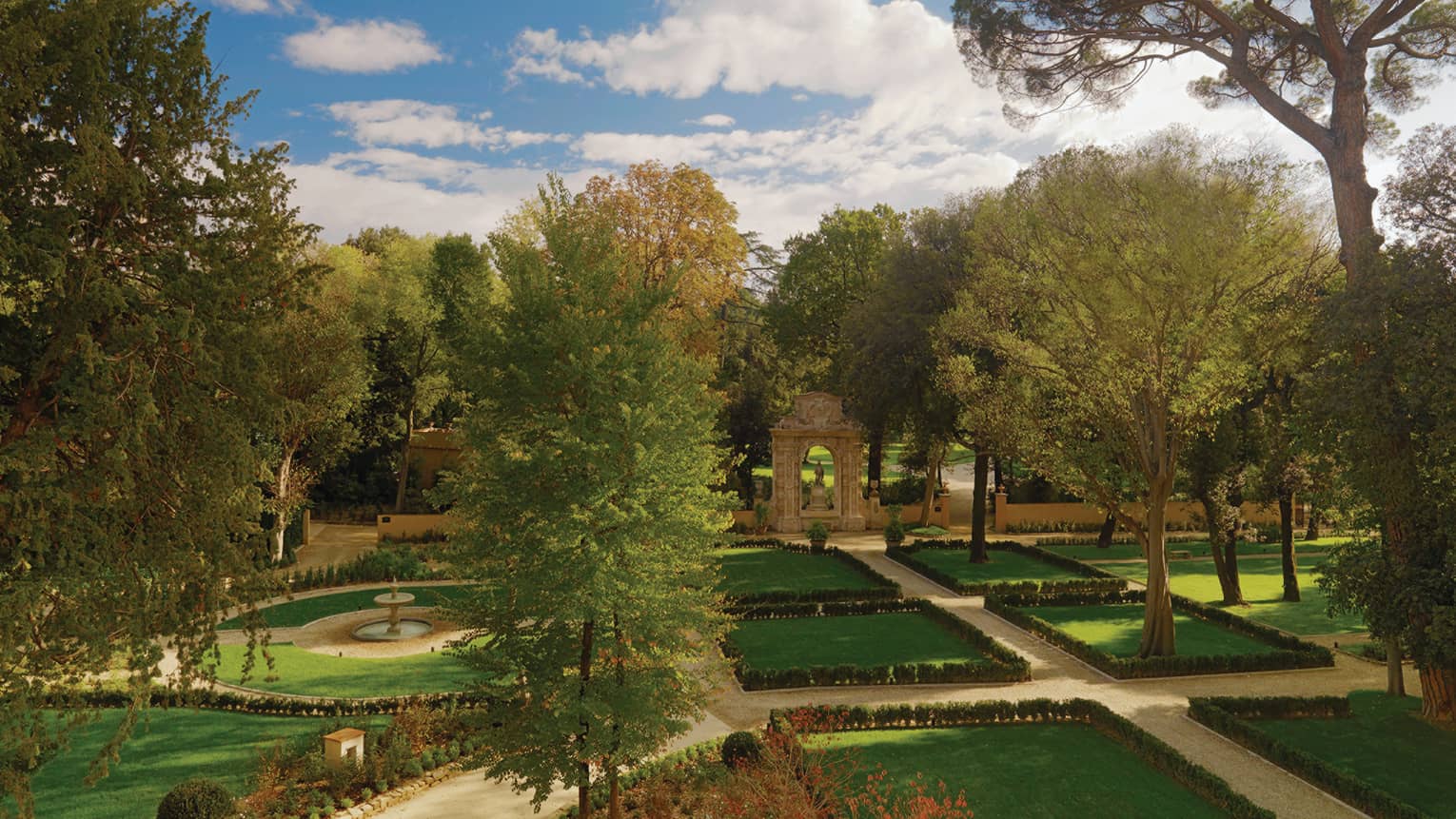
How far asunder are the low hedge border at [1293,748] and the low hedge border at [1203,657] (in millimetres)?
2526

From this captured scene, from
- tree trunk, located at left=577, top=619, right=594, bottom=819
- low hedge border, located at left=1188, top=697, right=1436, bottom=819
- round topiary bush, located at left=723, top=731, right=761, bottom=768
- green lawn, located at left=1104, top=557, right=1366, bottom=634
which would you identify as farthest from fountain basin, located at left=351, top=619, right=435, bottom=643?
green lawn, located at left=1104, top=557, right=1366, bottom=634

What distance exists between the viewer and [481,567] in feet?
38.0

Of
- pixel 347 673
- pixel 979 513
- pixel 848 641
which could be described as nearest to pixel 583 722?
pixel 347 673

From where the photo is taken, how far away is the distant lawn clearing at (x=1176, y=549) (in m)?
35.7

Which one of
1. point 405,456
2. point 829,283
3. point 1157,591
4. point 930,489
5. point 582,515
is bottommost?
point 1157,591

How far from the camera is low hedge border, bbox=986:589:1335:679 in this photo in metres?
20.2

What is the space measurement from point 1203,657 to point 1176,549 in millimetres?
18344

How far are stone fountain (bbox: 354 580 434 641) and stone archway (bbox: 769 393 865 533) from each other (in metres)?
19.4

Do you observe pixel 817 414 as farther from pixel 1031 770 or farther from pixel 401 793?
pixel 401 793

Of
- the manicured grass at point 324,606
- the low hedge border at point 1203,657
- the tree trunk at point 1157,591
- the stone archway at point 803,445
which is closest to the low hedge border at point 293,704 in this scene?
the manicured grass at point 324,606

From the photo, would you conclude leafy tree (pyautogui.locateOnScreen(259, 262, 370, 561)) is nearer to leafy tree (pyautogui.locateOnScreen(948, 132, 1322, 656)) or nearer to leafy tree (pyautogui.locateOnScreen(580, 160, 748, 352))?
leafy tree (pyautogui.locateOnScreen(580, 160, 748, 352))

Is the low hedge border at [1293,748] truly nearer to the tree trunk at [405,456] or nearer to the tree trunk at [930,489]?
the tree trunk at [930,489]

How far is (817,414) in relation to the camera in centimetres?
4084

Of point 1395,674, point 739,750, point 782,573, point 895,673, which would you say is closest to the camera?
point 739,750
